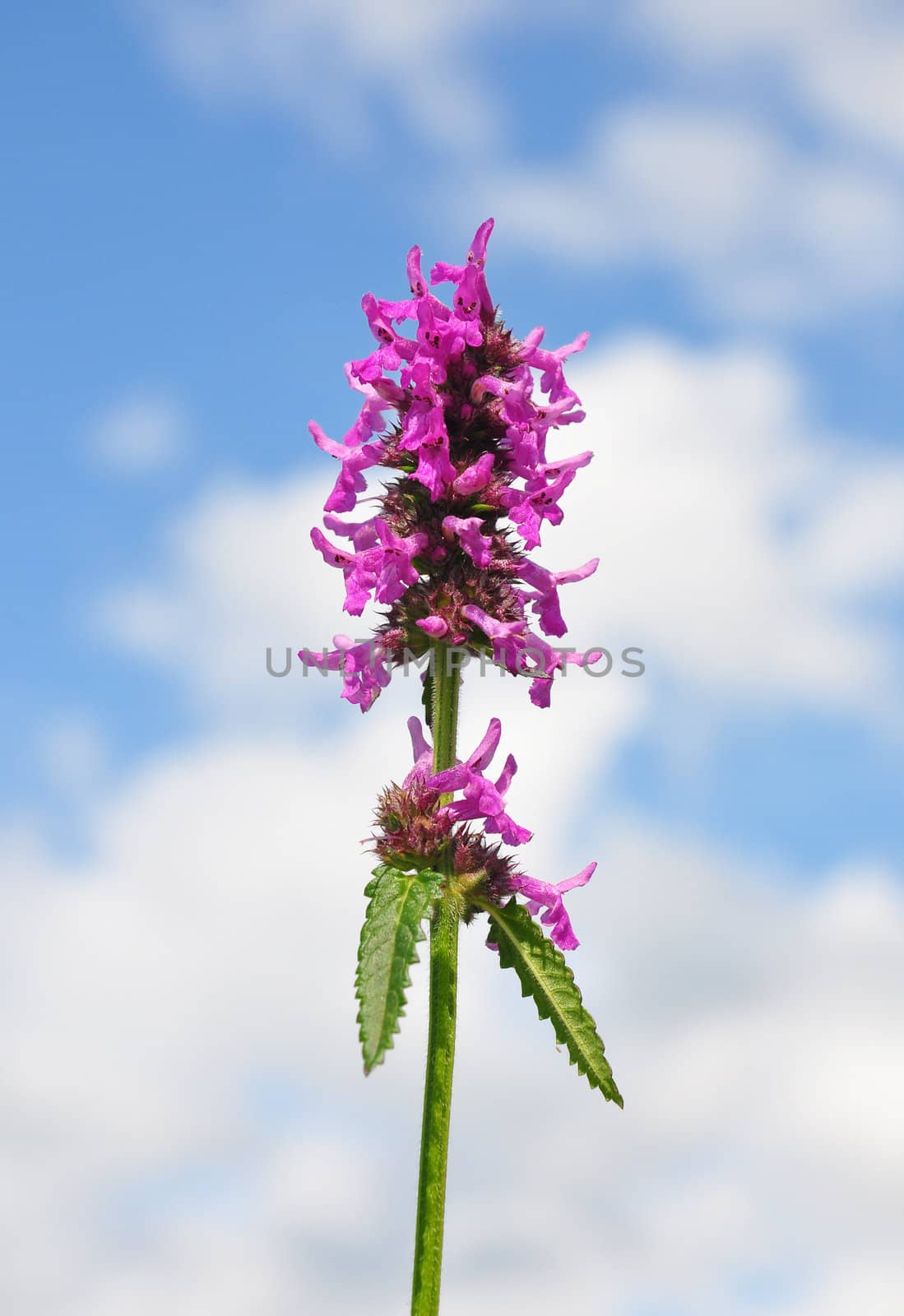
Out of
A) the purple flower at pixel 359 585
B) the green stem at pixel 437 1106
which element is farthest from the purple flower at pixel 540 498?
the green stem at pixel 437 1106

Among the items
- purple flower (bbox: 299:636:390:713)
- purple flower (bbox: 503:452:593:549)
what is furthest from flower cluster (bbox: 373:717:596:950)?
purple flower (bbox: 503:452:593:549)

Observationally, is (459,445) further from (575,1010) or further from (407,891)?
(575,1010)

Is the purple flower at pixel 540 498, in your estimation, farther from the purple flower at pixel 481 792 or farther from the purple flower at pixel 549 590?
the purple flower at pixel 481 792

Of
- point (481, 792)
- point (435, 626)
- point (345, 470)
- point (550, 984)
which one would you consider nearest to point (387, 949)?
point (481, 792)

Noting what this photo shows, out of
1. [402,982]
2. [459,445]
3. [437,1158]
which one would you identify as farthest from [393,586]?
[437,1158]

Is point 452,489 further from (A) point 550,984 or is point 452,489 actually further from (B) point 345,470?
(A) point 550,984
